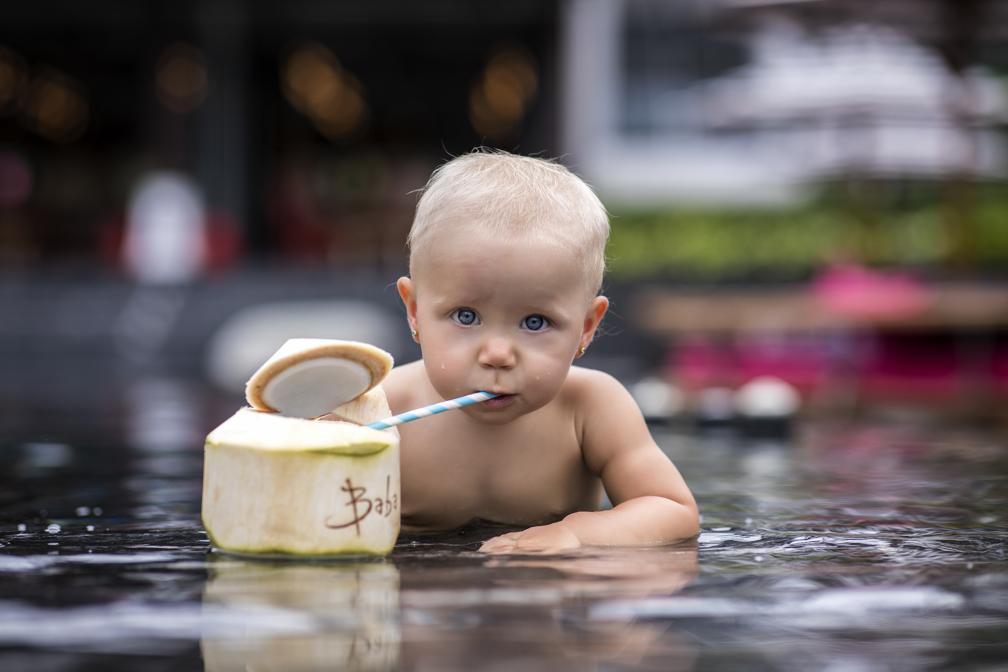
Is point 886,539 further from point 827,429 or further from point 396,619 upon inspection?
point 827,429

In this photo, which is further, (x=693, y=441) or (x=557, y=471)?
(x=693, y=441)

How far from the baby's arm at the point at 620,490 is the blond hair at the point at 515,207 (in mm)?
286

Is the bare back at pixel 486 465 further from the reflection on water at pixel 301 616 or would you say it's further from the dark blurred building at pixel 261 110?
the dark blurred building at pixel 261 110

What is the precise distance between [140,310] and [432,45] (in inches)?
356

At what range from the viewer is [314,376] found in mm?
2553

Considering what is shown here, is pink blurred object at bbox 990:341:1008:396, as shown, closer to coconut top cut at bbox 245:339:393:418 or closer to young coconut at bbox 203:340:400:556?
coconut top cut at bbox 245:339:393:418

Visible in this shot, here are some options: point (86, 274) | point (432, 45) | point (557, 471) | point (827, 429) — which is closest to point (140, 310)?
point (86, 274)

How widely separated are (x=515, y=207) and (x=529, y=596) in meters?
0.80

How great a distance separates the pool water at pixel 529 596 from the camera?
68.2 inches

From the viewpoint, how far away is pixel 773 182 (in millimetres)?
18594

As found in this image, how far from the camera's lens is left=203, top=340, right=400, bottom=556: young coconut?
2354mm

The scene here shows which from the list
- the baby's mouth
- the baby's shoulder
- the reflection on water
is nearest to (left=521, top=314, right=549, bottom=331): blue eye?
the baby's mouth

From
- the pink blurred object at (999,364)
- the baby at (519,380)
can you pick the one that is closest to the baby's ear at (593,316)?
the baby at (519,380)

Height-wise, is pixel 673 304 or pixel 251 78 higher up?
pixel 251 78
